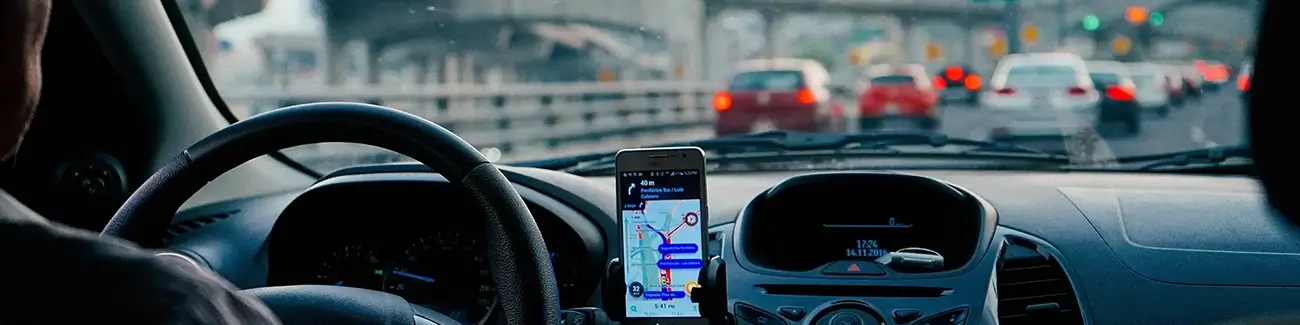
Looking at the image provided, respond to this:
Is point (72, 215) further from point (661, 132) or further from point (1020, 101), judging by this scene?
point (1020, 101)

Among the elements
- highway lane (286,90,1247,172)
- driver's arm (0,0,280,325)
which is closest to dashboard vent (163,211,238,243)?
highway lane (286,90,1247,172)

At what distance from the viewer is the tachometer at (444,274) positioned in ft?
12.3

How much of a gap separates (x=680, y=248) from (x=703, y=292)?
0.58 feet

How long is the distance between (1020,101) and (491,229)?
22.6 m

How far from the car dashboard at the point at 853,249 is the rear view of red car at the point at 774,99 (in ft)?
58.5

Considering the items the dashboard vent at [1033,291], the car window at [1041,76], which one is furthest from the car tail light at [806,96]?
the dashboard vent at [1033,291]

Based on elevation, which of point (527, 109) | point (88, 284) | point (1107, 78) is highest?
point (88, 284)

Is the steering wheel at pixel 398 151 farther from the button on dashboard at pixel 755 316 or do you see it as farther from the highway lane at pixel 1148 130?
the highway lane at pixel 1148 130

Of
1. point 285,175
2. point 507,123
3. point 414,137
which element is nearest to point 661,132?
point 507,123

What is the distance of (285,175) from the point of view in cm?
→ 476

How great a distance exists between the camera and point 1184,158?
15.5ft

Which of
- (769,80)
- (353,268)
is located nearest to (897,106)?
(769,80)

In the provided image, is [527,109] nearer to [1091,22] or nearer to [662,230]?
[662,230]

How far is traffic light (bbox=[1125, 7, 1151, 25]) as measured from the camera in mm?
35500
